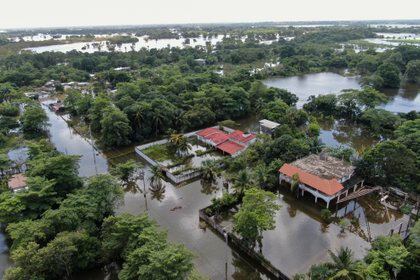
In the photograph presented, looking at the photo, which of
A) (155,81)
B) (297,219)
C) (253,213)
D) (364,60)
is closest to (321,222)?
(297,219)

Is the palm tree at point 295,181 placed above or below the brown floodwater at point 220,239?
above

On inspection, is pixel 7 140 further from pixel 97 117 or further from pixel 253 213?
pixel 253 213

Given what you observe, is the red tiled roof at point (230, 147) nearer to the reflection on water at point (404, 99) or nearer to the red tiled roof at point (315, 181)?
the red tiled roof at point (315, 181)

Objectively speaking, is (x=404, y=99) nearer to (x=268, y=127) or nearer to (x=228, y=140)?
(x=268, y=127)

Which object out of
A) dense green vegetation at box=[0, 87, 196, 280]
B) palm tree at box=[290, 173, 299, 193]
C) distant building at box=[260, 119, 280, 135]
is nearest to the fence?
dense green vegetation at box=[0, 87, 196, 280]

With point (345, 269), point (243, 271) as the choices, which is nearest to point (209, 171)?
point (243, 271)

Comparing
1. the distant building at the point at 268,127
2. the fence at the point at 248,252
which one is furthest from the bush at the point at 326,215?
the distant building at the point at 268,127
